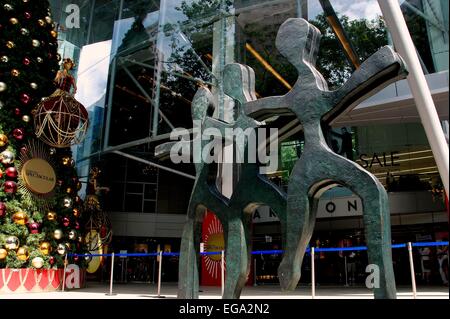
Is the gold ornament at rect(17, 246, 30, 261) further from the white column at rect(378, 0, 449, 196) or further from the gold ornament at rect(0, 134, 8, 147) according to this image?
the white column at rect(378, 0, 449, 196)

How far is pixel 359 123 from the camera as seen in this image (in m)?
13.8

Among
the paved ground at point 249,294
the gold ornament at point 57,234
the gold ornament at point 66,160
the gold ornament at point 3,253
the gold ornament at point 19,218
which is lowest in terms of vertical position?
the paved ground at point 249,294

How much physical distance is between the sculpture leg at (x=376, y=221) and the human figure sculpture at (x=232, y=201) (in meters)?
0.90

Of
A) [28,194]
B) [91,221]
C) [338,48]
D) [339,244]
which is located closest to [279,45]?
[28,194]

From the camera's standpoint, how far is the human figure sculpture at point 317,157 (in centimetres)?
426

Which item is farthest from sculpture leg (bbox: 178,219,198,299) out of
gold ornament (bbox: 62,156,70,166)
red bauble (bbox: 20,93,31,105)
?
gold ornament (bbox: 62,156,70,166)

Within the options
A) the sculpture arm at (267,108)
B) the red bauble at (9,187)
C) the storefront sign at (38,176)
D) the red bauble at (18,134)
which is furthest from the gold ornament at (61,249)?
the sculpture arm at (267,108)

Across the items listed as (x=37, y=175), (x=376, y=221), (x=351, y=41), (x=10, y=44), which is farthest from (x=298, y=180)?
(x=351, y=41)

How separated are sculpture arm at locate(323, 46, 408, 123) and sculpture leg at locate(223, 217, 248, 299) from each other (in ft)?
5.52

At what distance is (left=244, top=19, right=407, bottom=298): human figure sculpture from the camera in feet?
14.0

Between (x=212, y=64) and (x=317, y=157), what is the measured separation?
38.1ft

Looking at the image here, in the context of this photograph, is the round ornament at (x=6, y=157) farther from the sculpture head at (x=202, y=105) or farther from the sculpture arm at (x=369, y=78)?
the sculpture arm at (x=369, y=78)

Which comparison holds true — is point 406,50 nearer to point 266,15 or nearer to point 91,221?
point 266,15

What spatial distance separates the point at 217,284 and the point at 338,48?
362 inches
